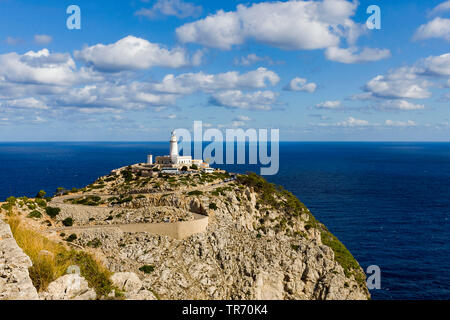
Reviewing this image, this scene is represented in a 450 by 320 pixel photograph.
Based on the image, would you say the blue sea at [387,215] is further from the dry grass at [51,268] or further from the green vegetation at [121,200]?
the dry grass at [51,268]

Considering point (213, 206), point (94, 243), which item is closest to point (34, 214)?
point (94, 243)

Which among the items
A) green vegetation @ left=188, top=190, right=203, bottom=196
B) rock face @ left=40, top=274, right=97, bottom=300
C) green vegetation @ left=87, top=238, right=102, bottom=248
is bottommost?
green vegetation @ left=87, top=238, right=102, bottom=248

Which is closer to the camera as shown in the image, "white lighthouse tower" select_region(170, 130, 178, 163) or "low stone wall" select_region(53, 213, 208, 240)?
"low stone wall" select_region(53, 213, 208, 240)

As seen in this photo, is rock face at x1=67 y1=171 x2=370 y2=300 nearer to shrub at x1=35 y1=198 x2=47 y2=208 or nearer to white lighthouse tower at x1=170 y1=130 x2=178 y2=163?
shrub at x1=35 y1=198 x2=47 y2=208

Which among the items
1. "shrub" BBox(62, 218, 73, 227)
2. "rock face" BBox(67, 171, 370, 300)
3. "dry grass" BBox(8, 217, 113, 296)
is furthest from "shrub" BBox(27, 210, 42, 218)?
"dry grass" BBox(8, 217, 113, 296)

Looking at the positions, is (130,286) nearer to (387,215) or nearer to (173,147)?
(173,147)
